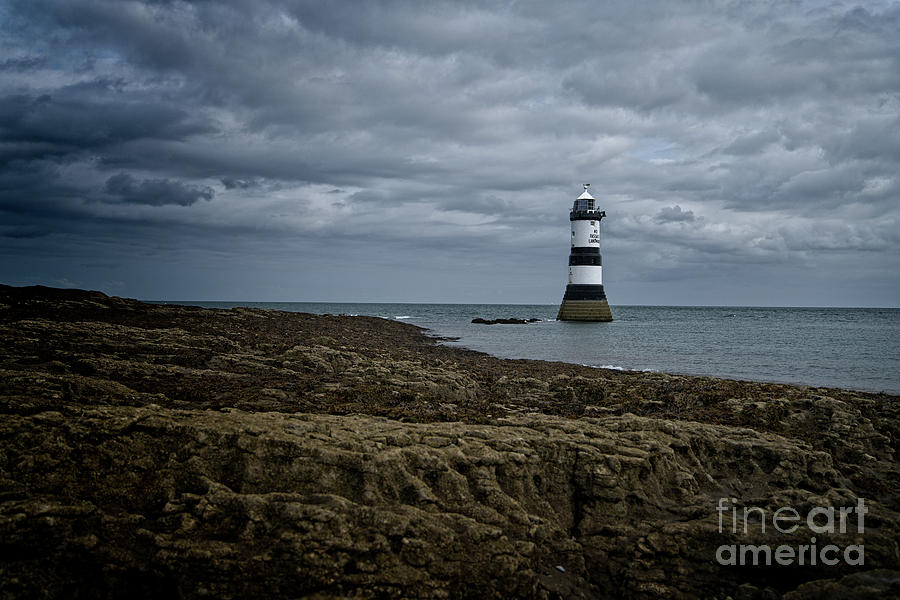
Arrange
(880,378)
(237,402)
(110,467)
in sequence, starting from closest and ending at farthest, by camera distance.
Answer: (110,467)
(237,402)
(880,378)

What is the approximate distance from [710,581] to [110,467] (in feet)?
22.5

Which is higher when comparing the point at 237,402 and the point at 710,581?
the point at 237,402

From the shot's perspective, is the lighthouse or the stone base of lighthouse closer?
the lighthouse

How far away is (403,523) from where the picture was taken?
228 inches

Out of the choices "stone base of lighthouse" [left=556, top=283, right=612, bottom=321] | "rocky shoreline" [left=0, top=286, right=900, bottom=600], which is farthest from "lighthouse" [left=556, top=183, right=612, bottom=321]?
"rocky shoreline" [left=0, top=286, right=900, bottom=600]

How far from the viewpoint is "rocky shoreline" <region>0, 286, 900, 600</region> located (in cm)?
525

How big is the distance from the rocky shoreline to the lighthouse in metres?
51.8

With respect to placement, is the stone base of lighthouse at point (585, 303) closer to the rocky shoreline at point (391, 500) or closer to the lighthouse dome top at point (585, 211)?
Answer: the lighthouse dome top at point (585, 211)

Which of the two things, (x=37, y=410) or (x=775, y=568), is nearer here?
(x=775, y=568)

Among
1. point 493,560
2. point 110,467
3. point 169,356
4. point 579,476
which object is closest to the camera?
point 493,560

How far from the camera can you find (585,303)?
6281 cm

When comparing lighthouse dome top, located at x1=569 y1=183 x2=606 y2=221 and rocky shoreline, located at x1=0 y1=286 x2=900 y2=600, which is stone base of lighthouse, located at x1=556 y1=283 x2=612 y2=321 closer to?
lighthouse dome top, located at x1=569 y1=183 x2=606 y2=221

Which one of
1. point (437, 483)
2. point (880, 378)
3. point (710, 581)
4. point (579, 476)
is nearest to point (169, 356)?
point (437, 483)

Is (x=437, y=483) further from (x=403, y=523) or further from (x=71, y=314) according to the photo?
(x=71, y=314)
